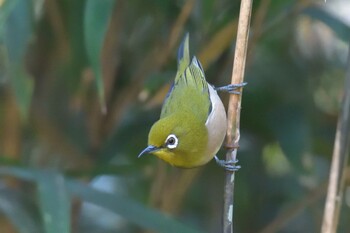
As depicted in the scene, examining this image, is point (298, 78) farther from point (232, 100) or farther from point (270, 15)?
point (232, 100)

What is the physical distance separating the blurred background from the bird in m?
0.20

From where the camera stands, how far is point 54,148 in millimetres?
3207

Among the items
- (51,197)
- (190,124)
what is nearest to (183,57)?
(190,124)

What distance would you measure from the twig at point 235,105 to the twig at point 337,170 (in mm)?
322

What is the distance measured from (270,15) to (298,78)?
22.2 inches

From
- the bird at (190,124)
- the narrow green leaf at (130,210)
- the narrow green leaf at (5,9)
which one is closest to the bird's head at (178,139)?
the bird at (190,124)

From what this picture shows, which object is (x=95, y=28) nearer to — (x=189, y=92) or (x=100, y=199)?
(x=189, y=92)

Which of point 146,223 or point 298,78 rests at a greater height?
point 298,78

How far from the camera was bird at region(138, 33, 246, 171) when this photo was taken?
2.31 metres

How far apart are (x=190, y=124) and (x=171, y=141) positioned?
12 centimetres

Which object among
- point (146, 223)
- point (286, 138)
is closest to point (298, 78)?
point (286, 138)

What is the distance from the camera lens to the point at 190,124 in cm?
242

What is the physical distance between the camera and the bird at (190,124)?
7.58ft

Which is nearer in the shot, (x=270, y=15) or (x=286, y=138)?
(x=270, y=15)
